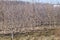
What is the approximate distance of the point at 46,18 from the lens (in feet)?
7.70

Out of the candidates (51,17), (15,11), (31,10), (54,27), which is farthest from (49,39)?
(15,11)

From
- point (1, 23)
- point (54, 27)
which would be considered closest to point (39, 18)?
point (54, 27)

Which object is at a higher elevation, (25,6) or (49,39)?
(25,6)

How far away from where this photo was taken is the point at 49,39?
7.71ft

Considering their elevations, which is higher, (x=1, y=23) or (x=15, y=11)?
(x=15, y=11)

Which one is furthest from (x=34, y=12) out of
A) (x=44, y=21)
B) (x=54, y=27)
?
(x=54, y=27)

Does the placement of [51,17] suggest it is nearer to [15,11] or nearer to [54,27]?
[54,27]

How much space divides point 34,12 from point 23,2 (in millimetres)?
234

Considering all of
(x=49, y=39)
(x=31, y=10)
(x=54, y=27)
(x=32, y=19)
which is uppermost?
(x=31, y=10)

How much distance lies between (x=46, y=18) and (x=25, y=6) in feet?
1.26

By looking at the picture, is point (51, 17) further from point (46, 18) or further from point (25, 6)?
point (25, 6)

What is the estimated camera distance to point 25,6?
226 cm

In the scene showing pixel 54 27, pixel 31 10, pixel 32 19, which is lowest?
pixel 54 27

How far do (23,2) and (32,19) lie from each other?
0.97ft
